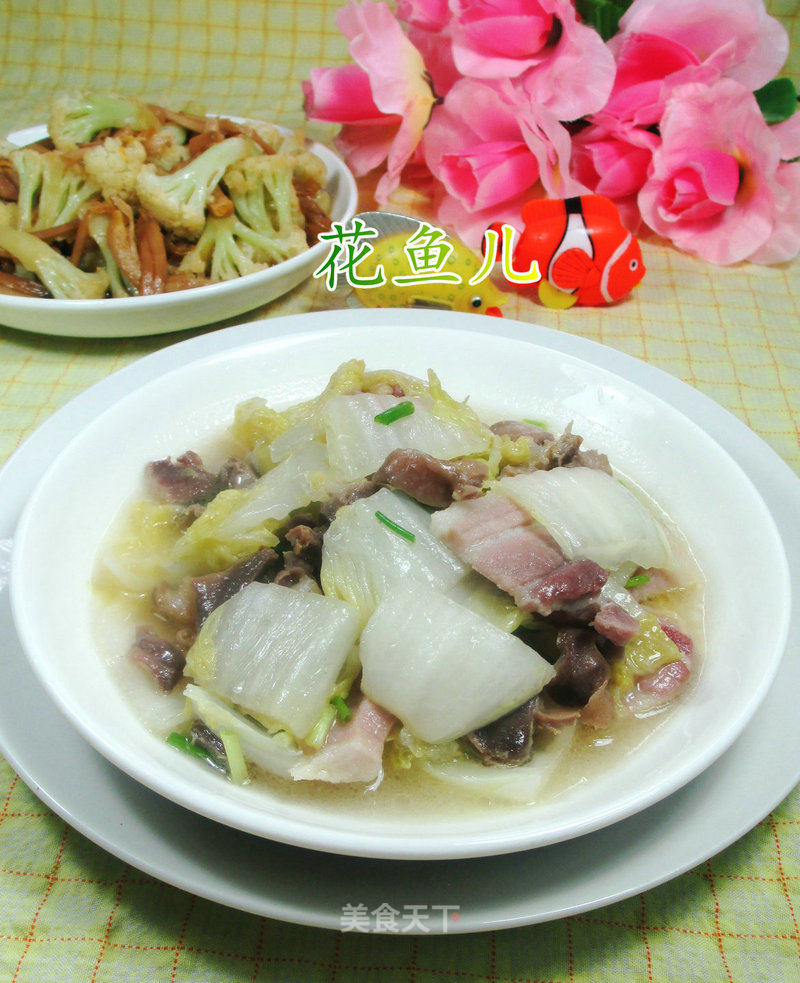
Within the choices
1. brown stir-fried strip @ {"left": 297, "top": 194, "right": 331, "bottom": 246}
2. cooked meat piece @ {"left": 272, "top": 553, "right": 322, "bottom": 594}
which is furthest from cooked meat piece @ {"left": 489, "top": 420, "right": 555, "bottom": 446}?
brown stir-fried strip @ {"left": 297, "top": 194, "right": 331, "bottom": 246}

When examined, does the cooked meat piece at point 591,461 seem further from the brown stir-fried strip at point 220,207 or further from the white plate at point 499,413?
the brown stir-fried strip at point 220,207

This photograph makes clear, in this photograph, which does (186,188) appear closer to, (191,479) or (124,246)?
(124,246)

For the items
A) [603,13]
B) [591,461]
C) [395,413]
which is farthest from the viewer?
[603,13]

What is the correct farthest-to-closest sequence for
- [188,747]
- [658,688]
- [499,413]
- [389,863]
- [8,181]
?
1. [8,181]
2. [499,413]
3. [658,688]
4. [188,747]
5. [389,863]

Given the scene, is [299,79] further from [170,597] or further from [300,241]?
[170,597]

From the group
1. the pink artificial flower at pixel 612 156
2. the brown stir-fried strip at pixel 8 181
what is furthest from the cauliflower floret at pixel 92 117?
the pink artificial flower at pixel 612 156

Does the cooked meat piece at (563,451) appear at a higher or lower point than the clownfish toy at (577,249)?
higher

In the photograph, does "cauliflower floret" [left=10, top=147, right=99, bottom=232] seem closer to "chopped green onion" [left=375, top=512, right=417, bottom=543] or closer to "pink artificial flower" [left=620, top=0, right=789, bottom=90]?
"chopped green onion" [left=375, top=512, right=417, bottom=543]

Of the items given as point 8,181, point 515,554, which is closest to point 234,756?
point 515,554
